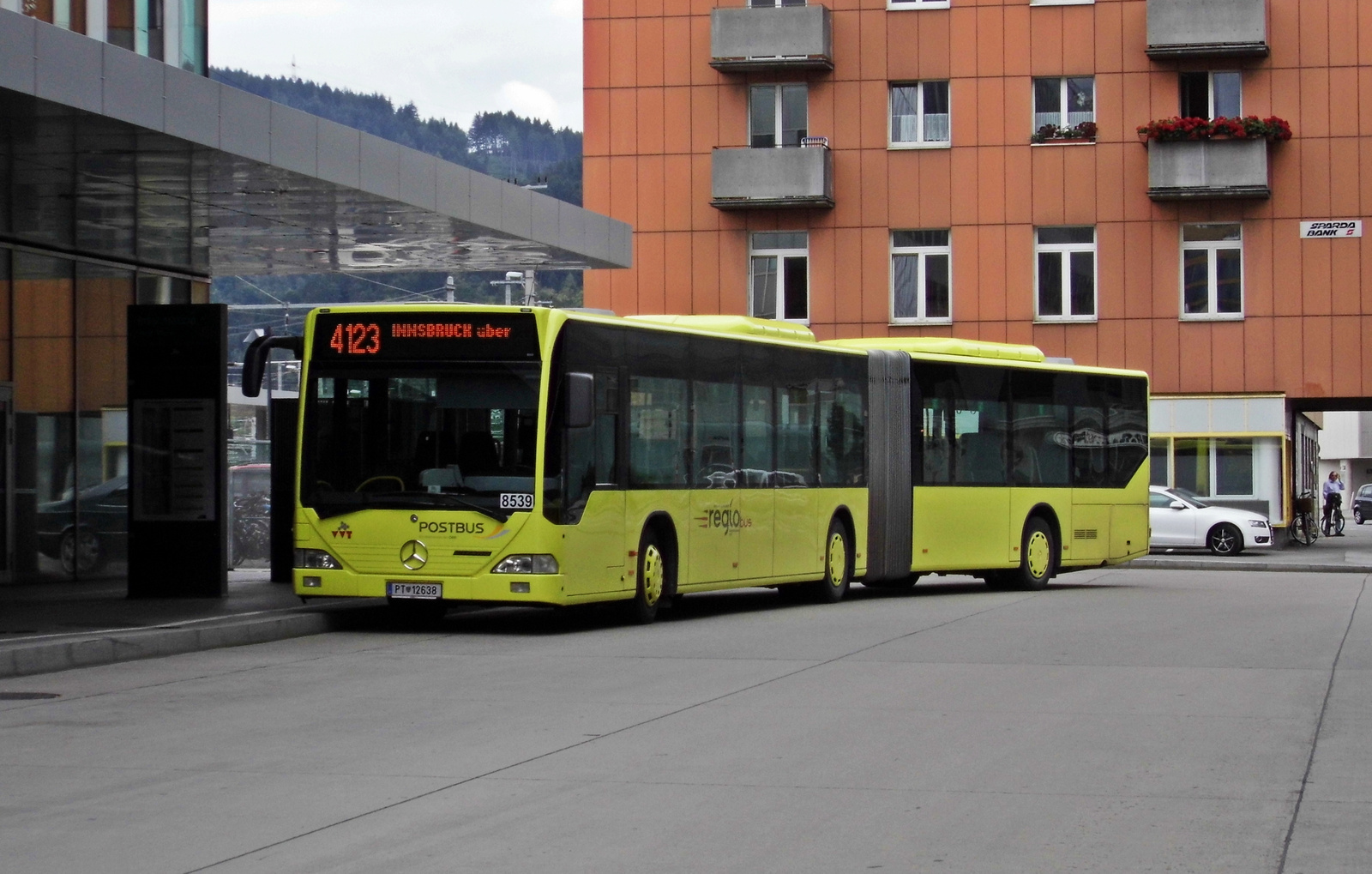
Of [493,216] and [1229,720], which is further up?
Result: [493,216]

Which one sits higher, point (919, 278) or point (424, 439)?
point (919, 278)

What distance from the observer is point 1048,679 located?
1330 cm

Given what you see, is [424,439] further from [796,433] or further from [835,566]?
[835,566]

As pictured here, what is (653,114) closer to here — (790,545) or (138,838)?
(790,545)

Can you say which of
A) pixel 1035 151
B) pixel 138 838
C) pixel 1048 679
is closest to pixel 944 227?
pixel 1035 151

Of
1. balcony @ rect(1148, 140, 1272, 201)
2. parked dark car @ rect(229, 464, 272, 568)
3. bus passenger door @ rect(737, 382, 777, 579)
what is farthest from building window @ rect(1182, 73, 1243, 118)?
bus passenger door @ rect(737, 382, 777, 579)

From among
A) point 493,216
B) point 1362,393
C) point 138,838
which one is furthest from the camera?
point 1362,393

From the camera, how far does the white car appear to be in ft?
122

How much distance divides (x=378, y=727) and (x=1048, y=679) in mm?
5046

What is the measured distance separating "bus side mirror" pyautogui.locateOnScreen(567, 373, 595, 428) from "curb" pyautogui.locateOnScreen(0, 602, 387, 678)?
10.5 ft

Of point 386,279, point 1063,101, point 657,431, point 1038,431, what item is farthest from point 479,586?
point 386,279

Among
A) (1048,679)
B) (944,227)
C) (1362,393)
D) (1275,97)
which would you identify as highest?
(1275,97)

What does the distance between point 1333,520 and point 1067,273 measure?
13777 millimetres

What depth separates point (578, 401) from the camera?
16.8 metres
